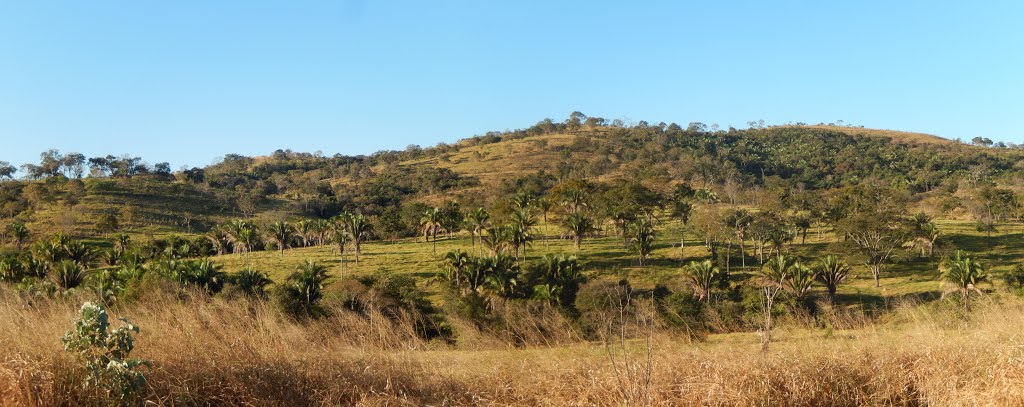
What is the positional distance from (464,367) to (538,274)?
3507 cm

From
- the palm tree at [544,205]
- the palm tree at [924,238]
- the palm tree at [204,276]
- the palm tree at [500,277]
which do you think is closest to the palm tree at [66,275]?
the palm tree at [204,276]

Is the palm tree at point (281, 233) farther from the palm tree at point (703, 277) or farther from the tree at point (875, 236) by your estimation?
the tree at point (875, 236)

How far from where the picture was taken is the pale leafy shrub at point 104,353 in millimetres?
4902

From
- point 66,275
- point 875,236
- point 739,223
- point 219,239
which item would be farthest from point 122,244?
point 875,236

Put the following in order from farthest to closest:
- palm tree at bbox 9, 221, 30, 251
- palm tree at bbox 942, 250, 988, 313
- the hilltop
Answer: the hilltop → palm tree at bbox 9, 221, 30, 251 → palm tree at bbox 942, 250, 988, 313

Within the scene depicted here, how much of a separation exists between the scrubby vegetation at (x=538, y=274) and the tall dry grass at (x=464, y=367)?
3 centimetres

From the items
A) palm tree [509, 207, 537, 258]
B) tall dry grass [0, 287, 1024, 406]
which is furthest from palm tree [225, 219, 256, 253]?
tall dry grass [0, 287, 1024, 406]

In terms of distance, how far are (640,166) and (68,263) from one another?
348 ft

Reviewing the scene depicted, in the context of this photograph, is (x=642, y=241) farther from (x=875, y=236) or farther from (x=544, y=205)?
(x=544, y=205)

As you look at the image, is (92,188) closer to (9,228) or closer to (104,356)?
(9,228)

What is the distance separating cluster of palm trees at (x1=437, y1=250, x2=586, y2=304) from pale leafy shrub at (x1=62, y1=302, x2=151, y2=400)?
30.5 m

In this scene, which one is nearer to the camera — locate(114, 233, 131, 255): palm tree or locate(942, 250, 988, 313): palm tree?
locate(942, 250, 988, 313): palm tree

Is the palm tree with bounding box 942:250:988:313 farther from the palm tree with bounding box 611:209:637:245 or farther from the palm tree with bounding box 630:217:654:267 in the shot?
the palm tree with bounding box 611:209:637:245

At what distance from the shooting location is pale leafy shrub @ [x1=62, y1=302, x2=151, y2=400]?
4902 mm
